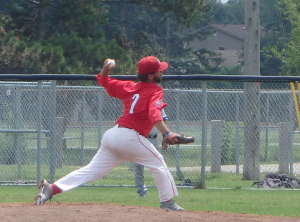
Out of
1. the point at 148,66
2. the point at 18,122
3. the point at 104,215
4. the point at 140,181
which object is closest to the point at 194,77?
the point at 140,181

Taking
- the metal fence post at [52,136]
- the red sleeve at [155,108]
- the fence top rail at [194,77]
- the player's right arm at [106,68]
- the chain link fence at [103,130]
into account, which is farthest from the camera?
the chain link fence at [103,130]

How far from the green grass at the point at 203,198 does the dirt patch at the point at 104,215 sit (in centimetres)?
120

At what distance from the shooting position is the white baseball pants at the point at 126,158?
5.60 metres

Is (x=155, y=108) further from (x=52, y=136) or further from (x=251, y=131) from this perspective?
(x=251, y=131)

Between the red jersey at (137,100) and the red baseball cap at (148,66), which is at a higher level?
the red baseball cap at (148,66)

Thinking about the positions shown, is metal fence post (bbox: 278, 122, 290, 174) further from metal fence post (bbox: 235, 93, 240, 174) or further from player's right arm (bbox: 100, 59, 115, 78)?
player's right arm (bbox: 100, 59, 115, 78)

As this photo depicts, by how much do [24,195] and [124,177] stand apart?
2487mm

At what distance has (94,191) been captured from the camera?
8.86m

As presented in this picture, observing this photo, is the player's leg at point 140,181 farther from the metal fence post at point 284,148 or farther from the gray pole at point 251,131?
the metal fence post at point 284,148

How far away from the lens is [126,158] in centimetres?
575

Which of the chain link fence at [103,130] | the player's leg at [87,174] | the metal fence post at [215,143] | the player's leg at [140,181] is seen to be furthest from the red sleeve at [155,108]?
the metal fence post at [215,143]

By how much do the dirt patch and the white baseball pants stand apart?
0.27 metres

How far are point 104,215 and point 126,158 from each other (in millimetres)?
660

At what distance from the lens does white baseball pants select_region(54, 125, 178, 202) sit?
560cm
